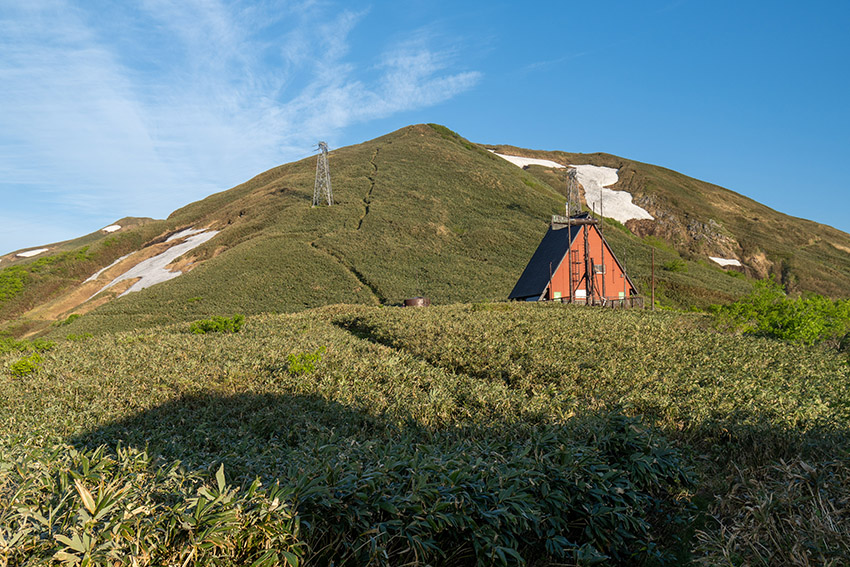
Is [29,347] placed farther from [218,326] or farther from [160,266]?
[160,266]

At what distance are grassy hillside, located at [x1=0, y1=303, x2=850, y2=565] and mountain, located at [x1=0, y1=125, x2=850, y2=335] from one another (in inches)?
1235

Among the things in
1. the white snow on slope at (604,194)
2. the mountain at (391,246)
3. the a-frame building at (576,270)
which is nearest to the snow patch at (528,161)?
the white snow on slope at (604,194)

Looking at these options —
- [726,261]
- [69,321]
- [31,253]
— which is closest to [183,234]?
[69,321]

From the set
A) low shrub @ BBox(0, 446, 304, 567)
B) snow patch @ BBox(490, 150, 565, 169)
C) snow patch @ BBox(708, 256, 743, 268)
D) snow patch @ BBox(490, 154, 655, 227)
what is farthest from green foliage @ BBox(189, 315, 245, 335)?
snow patch @ BBox(490, 150, 565, 169)

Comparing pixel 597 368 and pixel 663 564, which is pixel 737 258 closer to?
pixel 597 368

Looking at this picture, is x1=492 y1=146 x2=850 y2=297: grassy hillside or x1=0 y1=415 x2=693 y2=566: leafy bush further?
x1=492 y1=146 x2=850 y2=297: grassy hillside

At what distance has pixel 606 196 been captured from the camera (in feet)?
310

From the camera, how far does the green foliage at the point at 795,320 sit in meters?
18.8

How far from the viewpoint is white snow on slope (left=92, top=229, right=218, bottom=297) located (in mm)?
56938

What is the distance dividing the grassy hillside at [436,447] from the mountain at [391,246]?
31.4 meters

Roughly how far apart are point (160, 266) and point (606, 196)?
8048 centimetres

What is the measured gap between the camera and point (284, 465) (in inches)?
211

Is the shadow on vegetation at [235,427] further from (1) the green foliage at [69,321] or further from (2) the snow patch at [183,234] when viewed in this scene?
(2) the snow patch at [183,234]

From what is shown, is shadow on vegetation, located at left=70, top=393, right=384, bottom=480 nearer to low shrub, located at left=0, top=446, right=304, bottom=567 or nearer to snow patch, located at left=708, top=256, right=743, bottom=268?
low shrub, located at left=0, top=446, right=304, bottom=567
